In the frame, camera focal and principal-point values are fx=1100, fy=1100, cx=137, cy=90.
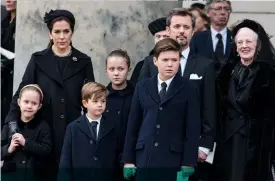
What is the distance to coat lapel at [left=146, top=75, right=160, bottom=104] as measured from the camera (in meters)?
8.76

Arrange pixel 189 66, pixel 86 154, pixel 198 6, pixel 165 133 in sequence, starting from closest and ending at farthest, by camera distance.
→ 1. pixel 165 133
2. pixel 86 154
3. pixel 189 66
4. pixel 198 6

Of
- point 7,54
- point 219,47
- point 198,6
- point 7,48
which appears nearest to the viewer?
point 219,47

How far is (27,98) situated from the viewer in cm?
930

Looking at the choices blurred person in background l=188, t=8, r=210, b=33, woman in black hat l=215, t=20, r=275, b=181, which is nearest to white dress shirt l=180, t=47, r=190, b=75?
woman in black hat l=215, t=20, r=275, b=181

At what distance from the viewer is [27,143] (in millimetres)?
9219

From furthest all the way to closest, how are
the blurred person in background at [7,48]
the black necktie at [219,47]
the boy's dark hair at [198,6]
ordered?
the boy's dark hair at [198,6]
the blurred person in background at [7,48]
the black necktie at [219,47]

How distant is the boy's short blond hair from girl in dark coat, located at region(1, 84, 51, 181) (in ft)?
1.49

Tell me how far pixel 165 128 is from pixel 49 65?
1.37 m

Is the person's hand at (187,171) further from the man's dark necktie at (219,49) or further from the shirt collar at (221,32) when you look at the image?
the shirt collar at (221,32)

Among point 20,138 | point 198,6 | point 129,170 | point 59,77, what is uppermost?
point 198,6

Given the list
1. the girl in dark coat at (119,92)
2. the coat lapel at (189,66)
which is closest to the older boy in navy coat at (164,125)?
the coat lapel at (189,66)

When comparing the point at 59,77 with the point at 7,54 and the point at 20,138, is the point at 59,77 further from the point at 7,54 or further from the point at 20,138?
the point at 7,54

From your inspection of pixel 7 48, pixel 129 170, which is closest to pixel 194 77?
pixel 129 170

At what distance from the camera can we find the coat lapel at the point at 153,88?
28.7 feet
